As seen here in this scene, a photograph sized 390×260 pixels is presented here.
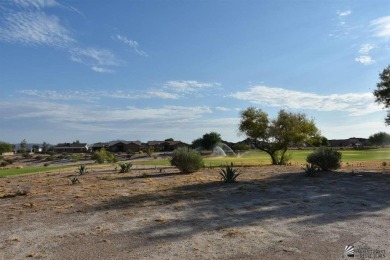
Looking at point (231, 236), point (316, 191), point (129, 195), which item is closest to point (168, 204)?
point (129, 195)

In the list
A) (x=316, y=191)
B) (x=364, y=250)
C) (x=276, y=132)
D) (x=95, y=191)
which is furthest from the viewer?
(x=276, y=132)

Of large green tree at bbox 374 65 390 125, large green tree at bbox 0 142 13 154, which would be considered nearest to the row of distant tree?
large green tree at bbox 374 65 390 125

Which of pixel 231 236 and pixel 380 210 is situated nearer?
pixel 231 236

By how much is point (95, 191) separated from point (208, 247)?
10460 mm

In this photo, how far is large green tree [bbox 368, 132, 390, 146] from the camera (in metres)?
133

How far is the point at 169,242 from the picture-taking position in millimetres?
8914

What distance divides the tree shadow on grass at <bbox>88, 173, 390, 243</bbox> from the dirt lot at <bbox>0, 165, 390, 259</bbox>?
0.03 meters

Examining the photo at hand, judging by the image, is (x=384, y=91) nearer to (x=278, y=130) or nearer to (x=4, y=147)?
(x=278, y=130)

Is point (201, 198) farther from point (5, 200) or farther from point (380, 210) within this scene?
point (5, 200)

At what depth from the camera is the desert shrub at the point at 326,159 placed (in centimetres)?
2333

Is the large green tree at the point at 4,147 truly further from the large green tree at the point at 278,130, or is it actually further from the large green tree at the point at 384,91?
the large green tree at the point at 384,91

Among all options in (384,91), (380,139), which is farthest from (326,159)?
(380,139)

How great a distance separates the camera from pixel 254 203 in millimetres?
13594

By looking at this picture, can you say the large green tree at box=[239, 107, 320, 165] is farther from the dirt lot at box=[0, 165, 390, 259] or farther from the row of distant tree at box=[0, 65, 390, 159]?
the dirt lot at box=[0, 165, 390, 259]
